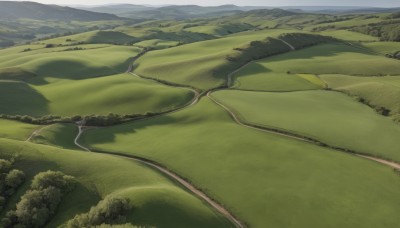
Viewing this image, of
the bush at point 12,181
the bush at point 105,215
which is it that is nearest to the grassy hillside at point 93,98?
the bush at point 12,181

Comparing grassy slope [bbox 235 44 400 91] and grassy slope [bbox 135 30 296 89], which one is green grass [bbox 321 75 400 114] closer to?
grassy slope [bbox 235 44 400 91]

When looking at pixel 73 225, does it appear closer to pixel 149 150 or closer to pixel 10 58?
pixel 149 150

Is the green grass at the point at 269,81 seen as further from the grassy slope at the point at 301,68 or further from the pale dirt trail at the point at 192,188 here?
Answer: the pale dirt trail at the point at 192,188

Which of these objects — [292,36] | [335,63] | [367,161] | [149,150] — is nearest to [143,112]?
[149,150]

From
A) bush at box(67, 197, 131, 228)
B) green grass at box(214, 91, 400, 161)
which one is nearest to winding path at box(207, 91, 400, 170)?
green grass at box(214, 91, 400, 161)

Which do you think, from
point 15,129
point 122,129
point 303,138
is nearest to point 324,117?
point 303,138

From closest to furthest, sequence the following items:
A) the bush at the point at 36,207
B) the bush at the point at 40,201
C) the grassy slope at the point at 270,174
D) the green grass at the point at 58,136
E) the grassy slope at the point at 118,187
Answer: the grassy slope at the point at 118,187 < the bush at the point at 36,207 < the bush at the point at 40,201 < the grassy slope at the point at 270,174 < the green grass at the point at 58,136

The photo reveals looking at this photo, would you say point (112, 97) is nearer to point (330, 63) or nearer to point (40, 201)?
point (40, 201)
